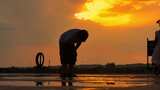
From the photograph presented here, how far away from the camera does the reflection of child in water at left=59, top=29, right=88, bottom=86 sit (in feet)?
85.7

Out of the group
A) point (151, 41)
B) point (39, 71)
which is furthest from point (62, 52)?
point (39, 71)

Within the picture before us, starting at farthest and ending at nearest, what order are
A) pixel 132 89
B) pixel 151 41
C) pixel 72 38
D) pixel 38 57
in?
pixel 38 57, pixel 151 41, pixel 72 38, pixel 132 89

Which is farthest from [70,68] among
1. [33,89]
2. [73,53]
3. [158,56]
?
[33,89]

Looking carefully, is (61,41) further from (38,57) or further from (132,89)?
(132,89)

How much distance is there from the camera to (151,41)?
2859 cm

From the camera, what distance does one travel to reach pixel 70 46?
86.9 ft

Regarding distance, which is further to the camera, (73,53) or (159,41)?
(73,53)

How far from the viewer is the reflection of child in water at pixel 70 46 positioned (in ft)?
85.7

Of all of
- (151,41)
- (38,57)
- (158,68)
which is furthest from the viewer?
(38,57)

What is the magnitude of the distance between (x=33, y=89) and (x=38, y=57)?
18725 millimetres

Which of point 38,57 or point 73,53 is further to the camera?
point 38,57

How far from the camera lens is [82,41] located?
26922 millimetres

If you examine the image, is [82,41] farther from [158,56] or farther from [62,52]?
[158,56]

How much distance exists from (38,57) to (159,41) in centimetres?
1097
